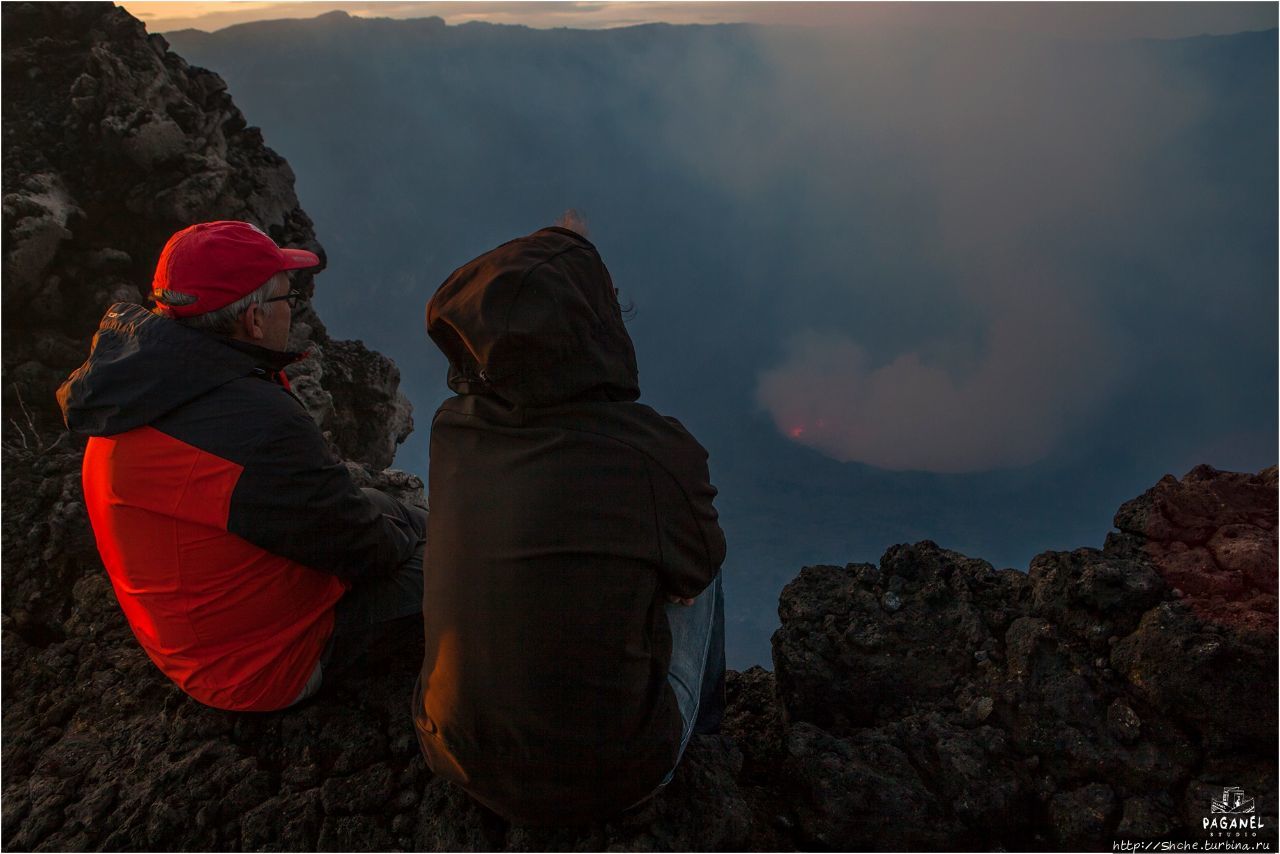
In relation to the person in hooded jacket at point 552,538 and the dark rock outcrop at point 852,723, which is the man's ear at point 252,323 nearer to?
the person in hooded jacket at point 552,538

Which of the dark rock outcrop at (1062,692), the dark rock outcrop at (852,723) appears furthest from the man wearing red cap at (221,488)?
the dark rock outcrop at (1062,692)

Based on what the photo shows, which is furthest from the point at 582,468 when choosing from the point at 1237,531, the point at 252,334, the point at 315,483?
the point at 1237,531

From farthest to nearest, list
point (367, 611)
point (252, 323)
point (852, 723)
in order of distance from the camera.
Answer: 1. point (852, 723)
2. point (367, 611)
3. point (252, 323)

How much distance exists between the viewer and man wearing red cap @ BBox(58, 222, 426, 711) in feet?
7.91

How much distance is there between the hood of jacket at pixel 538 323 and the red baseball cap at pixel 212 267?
1.04 metres

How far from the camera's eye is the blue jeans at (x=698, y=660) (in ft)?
8.30

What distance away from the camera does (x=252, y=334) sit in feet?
9.26

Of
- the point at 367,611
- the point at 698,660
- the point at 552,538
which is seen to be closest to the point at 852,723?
the point at 698,660

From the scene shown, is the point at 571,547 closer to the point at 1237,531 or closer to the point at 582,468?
the point at 582,468

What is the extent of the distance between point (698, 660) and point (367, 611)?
1.39 m

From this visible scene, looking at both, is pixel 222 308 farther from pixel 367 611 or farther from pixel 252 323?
pixel 367 611

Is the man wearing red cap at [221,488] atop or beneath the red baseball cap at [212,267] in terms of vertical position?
beneath

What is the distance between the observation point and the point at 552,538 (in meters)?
1.99

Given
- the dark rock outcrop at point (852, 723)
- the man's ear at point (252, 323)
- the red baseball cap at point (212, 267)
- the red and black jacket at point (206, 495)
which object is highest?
the red baseball cap at point (212, 267)
